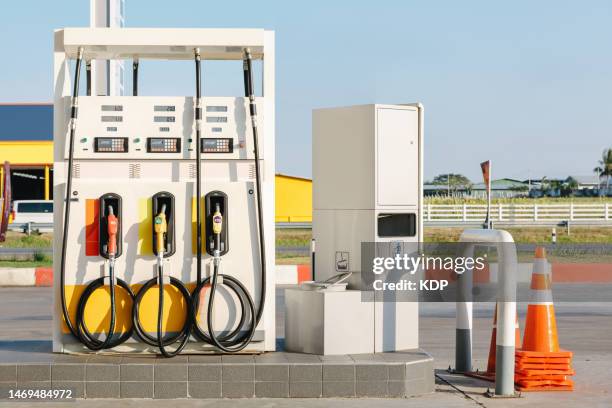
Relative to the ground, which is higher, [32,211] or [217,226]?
[32,211]

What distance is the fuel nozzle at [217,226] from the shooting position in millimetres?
8352

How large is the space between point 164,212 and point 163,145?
1.92ft

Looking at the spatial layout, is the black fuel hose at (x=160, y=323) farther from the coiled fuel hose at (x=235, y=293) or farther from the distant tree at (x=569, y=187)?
the distant tree at (x=569, y=187)

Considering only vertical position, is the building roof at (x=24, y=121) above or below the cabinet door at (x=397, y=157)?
above

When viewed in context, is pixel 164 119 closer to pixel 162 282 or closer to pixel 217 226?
pixel 217 226

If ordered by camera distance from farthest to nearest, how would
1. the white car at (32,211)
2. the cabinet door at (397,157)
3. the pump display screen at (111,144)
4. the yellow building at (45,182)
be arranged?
the yellow building at (45,182), the white car at (32,211), the cabinet door at (397,157), the pump display screen at (111,144)

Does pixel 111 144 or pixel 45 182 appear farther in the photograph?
pixel 45 182

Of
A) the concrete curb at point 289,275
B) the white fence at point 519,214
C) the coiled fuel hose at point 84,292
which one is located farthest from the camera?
the white fence at point 519,214

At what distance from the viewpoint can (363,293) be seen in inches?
342

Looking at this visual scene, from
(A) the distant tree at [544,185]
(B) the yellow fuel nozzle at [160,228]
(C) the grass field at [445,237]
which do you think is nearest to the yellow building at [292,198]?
(C) the grass field at [445,237]

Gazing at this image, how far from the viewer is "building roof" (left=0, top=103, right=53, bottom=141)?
48.6 m

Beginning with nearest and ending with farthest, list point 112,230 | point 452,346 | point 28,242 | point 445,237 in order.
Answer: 1. point 112,230
2. point 452,346
3. point 28,242
4. point 445,237

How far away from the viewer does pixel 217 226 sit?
328 inches

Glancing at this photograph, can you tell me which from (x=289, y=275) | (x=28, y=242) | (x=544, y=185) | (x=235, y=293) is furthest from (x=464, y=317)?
(x=544, y=185)
